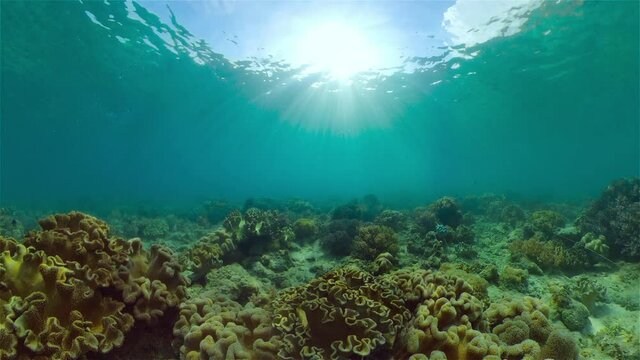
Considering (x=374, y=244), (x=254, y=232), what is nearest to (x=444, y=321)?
(x=374, y=244)

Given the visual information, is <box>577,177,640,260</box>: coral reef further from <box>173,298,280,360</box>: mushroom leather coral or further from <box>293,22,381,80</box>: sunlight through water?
<box>293,22,381,80</box>: sunlight through water

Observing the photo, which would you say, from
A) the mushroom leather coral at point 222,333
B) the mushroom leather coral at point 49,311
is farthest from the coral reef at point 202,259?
the mushroom leather coral at point 49,311

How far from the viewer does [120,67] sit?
35.7 metres

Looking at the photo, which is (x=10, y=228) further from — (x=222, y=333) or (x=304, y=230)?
(x=222, y=333)

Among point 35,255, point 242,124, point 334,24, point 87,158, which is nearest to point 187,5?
point 334,24

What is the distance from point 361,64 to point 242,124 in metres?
36.3

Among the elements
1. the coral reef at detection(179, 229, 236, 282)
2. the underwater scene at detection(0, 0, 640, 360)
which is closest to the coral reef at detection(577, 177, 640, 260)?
the underwater scene at detection(0, 0, 640, 360)

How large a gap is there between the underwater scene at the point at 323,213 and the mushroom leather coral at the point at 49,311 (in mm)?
25

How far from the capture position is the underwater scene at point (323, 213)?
4.26m

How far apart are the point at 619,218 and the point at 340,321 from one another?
9.78 meters

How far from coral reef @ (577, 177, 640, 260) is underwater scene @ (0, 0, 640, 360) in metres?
0.06

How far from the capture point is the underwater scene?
4262 millimetres

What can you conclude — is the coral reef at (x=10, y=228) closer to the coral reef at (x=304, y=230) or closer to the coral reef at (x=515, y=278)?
the coral reef at (x=304, y=230)

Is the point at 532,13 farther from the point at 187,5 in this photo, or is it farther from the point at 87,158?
the point at 87,158
